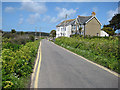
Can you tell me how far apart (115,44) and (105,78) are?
199 inches

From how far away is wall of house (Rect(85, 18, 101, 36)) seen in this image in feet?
163

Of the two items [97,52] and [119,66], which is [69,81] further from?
[97,52]

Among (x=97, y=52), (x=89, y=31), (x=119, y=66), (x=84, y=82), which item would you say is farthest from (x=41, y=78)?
(x=89, y=31)

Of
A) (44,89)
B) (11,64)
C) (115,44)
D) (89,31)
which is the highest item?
(89,31)

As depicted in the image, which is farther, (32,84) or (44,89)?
(32,84)

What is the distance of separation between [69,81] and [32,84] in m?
1.78

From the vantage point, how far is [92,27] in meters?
50.2

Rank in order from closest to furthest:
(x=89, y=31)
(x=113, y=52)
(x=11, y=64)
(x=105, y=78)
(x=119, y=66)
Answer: (x=11, y=64), (x=105, y=78), (x=119, y=66), (x=113, y=52), (x=89, y=31)

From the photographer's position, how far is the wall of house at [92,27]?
4956 cm

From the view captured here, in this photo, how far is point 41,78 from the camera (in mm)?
7016

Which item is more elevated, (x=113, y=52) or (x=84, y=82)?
(x=113, y=52)

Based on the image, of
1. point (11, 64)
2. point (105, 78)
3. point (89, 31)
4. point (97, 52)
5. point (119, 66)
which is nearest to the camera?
point (11, 64)

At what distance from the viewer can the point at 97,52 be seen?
1379 centimetres

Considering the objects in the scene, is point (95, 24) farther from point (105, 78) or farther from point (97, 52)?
point (105, 78)
